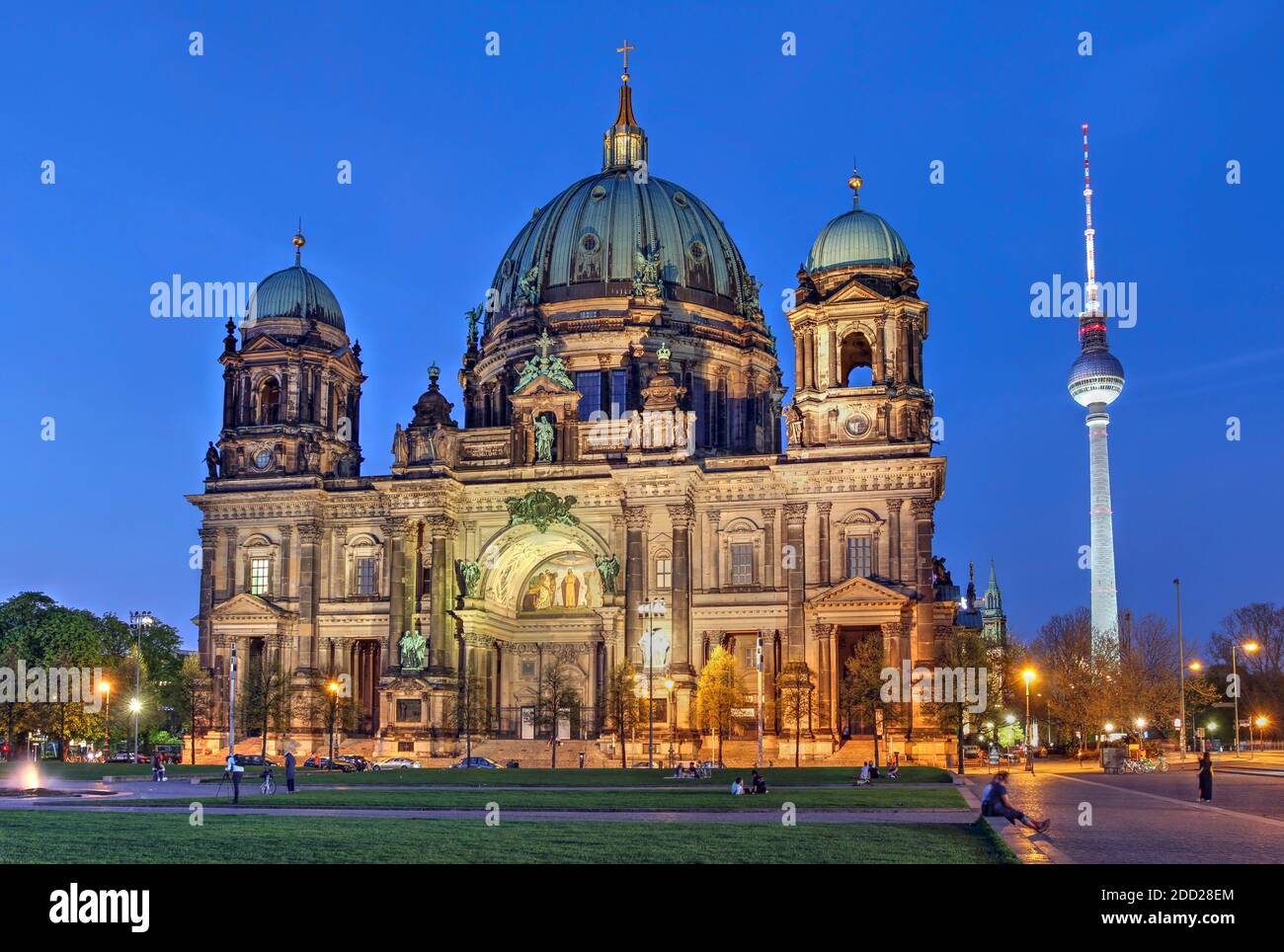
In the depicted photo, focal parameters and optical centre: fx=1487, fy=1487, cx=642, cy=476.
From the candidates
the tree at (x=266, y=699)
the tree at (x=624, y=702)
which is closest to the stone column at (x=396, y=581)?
the tree at (x=266, y=699)

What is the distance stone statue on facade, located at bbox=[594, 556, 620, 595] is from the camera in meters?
91.6

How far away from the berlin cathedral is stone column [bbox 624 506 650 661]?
177 millimetres

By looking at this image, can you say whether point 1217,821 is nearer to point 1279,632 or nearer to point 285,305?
point 285,305

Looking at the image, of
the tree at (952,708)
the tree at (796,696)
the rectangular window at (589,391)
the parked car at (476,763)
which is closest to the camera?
the tree at (952,708)

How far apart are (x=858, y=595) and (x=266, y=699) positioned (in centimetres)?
3574

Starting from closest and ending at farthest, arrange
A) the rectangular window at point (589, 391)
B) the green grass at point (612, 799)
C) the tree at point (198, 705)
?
the green grass at point (612, 799), the tree at point (198, 705), the rectangular window at point (589, 391)

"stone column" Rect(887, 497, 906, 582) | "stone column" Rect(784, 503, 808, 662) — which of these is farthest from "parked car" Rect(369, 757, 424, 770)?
"stone column" Rect(887, 497, 906, 582)

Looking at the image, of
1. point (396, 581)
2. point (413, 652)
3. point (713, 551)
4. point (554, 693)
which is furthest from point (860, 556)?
point (396, 581)

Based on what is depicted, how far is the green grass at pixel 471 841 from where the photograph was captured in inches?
1009

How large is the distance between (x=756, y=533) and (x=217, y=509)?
120ft

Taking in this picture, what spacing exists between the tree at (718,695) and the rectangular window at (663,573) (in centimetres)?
699

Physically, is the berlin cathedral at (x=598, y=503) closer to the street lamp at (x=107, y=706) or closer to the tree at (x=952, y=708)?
the tree at (x=952, y=708)

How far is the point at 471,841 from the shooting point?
29.0 meters
